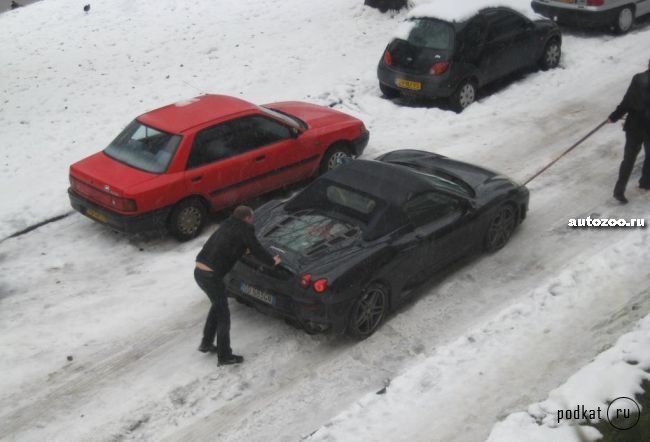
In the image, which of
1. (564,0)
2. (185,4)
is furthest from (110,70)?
(564,0)

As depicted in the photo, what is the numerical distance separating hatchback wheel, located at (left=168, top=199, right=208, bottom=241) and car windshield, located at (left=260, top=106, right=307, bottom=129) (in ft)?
5.91

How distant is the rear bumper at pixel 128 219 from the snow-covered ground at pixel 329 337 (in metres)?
0.37

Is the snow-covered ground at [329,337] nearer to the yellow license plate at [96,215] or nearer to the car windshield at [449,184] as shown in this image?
the yellow license plate at [96,215]

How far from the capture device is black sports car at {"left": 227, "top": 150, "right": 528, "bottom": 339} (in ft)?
26.1

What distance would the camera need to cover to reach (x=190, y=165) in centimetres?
1048

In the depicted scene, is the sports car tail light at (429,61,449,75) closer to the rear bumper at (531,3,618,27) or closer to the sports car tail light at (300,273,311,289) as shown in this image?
the rear bumper at (531,3,618,27)

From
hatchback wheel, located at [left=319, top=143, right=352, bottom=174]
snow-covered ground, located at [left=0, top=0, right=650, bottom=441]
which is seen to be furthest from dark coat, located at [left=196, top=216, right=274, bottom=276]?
hatchback wheel, located at [left=319, top=143, right=352, bottom=174]

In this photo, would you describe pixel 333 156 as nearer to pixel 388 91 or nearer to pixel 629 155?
pixel 388 91

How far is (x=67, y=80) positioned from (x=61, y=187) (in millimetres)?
4574

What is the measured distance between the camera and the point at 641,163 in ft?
39.7

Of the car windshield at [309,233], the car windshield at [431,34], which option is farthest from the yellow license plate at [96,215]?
the car windshield at [431,34]

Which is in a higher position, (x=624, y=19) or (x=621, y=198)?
(x=624, y=19)

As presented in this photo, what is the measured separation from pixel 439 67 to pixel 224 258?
25.1ft

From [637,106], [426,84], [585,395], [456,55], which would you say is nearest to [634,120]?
[637,106]
